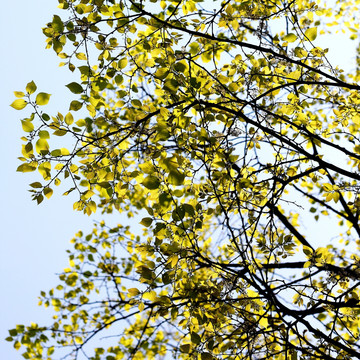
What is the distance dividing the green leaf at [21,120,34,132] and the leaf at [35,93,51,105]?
142 millimetres

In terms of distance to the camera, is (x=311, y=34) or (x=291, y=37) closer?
(x=311, y=34)

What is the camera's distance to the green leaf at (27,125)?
86.6 inches

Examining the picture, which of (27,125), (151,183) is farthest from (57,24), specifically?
(151,183)

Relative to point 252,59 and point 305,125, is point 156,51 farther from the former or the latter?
point 305,125

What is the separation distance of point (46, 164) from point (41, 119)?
307mm

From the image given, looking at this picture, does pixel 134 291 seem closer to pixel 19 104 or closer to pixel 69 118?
pixel 69 118

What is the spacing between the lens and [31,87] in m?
2.21

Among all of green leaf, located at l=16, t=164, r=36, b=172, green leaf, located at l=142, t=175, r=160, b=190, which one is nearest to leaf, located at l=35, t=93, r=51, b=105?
green leaf, located at l=16, t=164, r=36, b=172

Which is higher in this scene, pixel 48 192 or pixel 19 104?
pixel 19 104

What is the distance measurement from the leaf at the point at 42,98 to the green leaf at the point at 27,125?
0.14m

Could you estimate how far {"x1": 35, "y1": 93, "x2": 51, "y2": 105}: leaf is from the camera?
219cm

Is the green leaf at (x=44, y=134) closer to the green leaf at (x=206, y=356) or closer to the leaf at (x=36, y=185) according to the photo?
the leaf at (x=36, y=185)

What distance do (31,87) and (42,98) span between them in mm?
108

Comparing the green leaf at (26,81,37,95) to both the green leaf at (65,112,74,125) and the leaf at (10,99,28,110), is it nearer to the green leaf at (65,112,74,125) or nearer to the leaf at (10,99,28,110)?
the leaf at (10,99,28,110)
